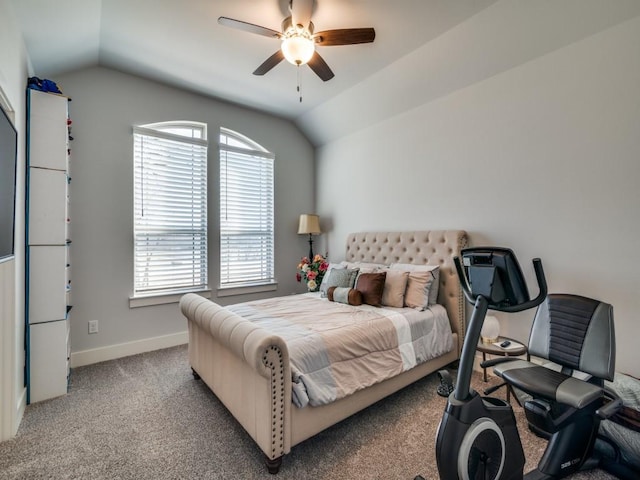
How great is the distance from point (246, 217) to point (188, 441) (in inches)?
109

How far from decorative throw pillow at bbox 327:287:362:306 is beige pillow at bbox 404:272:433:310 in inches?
17.9

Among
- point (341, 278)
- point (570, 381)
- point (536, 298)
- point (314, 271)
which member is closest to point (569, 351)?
point (570, 381)

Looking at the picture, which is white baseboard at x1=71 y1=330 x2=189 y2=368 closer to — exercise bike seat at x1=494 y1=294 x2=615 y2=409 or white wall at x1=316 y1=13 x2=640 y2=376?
white wall at x1=316 y1=13 x2=640 y2=376

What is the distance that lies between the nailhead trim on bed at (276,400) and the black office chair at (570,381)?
1.21 metres

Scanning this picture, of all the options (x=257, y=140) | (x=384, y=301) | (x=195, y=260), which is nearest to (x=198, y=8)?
(x=257, y=140)

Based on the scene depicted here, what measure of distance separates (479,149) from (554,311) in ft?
5.51

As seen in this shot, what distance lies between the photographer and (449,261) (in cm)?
298

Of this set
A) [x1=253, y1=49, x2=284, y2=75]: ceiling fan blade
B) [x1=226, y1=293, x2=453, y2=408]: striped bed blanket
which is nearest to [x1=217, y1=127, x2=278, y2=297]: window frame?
[x1=226, y1=293, x2=453, y2=408]: striped bed blanket

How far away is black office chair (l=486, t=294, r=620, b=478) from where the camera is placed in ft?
4.84

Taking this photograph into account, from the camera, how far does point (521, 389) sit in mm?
1562

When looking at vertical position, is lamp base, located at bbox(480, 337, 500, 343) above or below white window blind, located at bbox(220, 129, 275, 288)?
below

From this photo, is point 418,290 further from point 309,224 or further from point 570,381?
point 309,224

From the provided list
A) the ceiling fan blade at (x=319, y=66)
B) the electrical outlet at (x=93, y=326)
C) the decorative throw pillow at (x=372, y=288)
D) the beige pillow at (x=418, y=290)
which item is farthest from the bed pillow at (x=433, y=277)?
the electrical outlet at (x=93, y=326)

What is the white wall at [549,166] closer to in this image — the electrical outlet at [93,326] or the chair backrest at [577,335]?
the chair backrest at [577,335]
